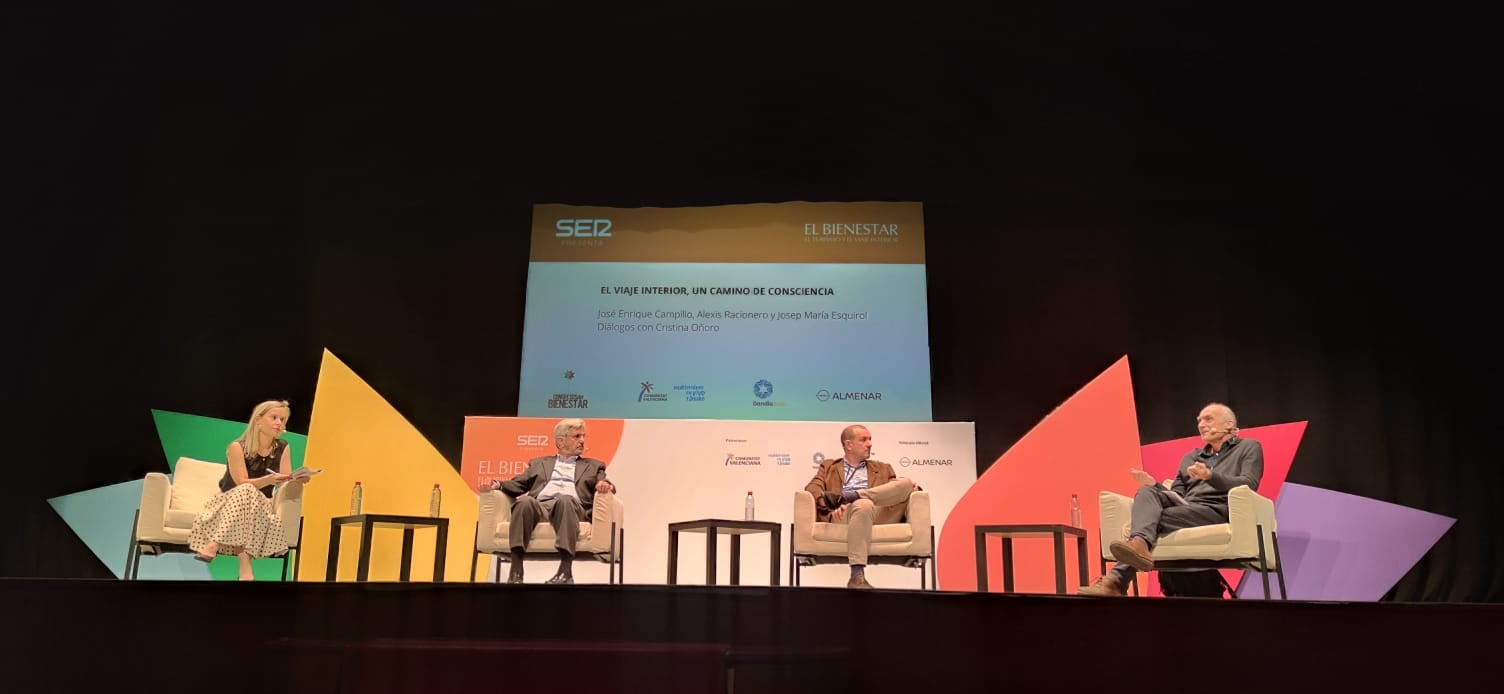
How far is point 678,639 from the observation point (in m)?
2.75

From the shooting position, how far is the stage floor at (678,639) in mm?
2514

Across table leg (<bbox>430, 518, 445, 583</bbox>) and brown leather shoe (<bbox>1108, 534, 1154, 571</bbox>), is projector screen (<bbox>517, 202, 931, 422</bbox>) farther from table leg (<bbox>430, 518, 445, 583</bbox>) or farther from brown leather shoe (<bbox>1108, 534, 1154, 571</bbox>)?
brown leather shoe (<bbox>1108, 534, 1154, 571</bbox>)

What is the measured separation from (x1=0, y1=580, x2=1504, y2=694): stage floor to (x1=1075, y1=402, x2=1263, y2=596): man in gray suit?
2.20 meters

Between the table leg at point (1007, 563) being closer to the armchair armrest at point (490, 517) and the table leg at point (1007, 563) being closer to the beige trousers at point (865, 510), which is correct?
the beige trousers at point (865, 510)

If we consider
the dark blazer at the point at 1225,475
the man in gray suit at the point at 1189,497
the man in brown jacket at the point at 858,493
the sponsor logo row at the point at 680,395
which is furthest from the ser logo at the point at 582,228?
the dark blazer at the point at 1225,475

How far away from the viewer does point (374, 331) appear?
652 cm

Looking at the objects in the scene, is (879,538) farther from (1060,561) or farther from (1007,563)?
(1060,561)

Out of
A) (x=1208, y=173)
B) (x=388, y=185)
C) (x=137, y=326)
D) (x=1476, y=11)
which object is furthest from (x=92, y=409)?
(x=1476, y=11)

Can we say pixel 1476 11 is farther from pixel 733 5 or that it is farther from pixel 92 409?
pixel 92 409

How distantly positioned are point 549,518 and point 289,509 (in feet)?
4.06

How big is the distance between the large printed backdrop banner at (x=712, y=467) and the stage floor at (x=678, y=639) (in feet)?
9.75

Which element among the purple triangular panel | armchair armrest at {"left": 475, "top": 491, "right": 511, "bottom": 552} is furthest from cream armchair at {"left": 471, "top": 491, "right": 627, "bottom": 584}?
the purple triangular panel

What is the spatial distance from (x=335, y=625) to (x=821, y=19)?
491 cm

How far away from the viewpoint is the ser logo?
21.5 ft
